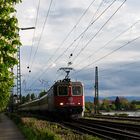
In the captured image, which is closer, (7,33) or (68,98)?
(7,33)

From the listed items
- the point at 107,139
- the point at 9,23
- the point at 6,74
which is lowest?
the point at 107,139

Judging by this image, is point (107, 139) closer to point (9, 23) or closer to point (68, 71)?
point (9, 23)

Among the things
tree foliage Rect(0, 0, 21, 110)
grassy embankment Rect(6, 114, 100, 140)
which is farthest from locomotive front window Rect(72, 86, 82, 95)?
tree foliage Rect(0, 0, 21, 110)

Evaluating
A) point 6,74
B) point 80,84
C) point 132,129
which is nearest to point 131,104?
point 80,84

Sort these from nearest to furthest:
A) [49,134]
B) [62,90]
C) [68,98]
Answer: [49,134]
[68,98]
[62,90]

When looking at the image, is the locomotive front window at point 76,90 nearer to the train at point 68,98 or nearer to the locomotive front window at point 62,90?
the train at point 68,98

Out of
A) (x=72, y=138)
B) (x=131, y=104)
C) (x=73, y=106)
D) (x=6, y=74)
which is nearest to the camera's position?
(x=72, y=138)

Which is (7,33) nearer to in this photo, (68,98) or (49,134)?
(49,134)

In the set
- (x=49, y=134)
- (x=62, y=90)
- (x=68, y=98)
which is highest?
(x=62, y=90)

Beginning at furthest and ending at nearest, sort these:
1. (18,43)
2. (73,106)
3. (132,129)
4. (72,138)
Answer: (73,106) → (132,129) → (18,43) → (72,138)

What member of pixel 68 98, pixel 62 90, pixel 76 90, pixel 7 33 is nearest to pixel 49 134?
pixel 7 33

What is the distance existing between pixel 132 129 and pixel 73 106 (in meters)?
14.7

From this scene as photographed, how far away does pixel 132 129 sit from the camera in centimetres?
2684

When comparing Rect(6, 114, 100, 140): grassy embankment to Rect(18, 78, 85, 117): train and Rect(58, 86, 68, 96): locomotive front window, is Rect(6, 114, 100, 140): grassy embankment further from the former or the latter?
Rect(58, 86, 68, 96): locomotive front window
